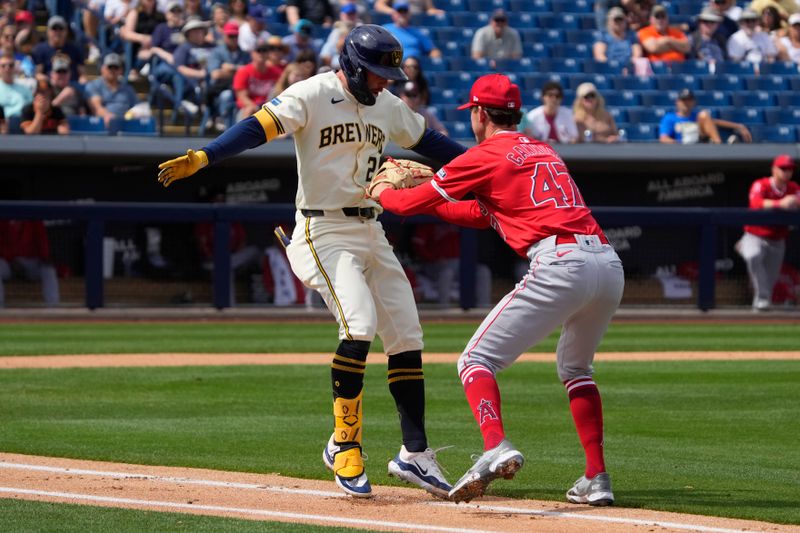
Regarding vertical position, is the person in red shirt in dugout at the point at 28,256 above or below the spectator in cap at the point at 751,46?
below

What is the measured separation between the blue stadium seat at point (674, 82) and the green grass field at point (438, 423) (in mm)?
6962

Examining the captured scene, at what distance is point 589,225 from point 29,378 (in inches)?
239

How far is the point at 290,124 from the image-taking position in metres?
5.75

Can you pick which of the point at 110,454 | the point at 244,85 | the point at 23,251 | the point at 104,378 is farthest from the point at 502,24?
the point at 110,454

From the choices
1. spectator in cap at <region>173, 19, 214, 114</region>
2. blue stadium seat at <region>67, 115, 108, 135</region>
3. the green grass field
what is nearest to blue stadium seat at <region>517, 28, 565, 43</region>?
spectator in cap at <region>173, 19, 214, 114</region>

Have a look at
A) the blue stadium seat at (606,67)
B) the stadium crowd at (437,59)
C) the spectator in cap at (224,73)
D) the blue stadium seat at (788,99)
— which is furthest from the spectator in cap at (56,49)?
the blue stadium seat at (788,99)

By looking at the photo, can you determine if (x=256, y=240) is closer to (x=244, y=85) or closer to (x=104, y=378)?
(x=244, y=85)

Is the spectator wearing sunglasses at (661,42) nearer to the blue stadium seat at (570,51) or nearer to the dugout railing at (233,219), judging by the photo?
the blue stadium seat at (570,51)

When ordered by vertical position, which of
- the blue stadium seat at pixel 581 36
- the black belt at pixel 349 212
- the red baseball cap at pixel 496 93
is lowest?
the blue stadium seat at pixel 581 36

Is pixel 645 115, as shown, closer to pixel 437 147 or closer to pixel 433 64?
pixel 433 64

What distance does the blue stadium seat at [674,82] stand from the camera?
63.2ft

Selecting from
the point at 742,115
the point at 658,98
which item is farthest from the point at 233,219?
the point at 742,115

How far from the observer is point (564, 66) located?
1934cm

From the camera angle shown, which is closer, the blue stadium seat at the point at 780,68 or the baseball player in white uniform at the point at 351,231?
the baseball player in white uniform at the point at 351,231
